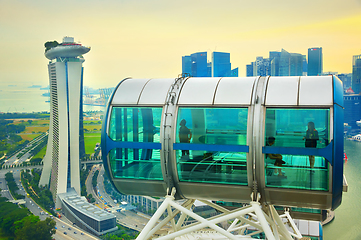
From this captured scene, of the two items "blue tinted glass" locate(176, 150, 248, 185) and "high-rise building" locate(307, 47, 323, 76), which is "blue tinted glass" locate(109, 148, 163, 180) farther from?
"high-rise building" locate(307, 47, 323, 76)

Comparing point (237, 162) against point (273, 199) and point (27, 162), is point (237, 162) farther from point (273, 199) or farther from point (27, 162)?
point (27, 162)

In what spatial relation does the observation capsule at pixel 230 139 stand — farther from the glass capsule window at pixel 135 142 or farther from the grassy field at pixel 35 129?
the grassy field at pixel 35 129

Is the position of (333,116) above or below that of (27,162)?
above

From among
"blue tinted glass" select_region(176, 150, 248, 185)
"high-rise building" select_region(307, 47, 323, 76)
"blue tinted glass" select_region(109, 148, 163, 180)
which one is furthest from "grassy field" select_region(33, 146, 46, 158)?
"blue tinted glass" select_region(176, 150, 248, 185)

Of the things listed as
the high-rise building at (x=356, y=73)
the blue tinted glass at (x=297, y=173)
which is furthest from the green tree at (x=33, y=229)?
the high-rise building at (x=356, y=73)

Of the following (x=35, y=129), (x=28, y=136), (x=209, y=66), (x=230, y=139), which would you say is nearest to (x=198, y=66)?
(x=209, y=66)

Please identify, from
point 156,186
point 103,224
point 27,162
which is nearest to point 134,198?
point 103,224
